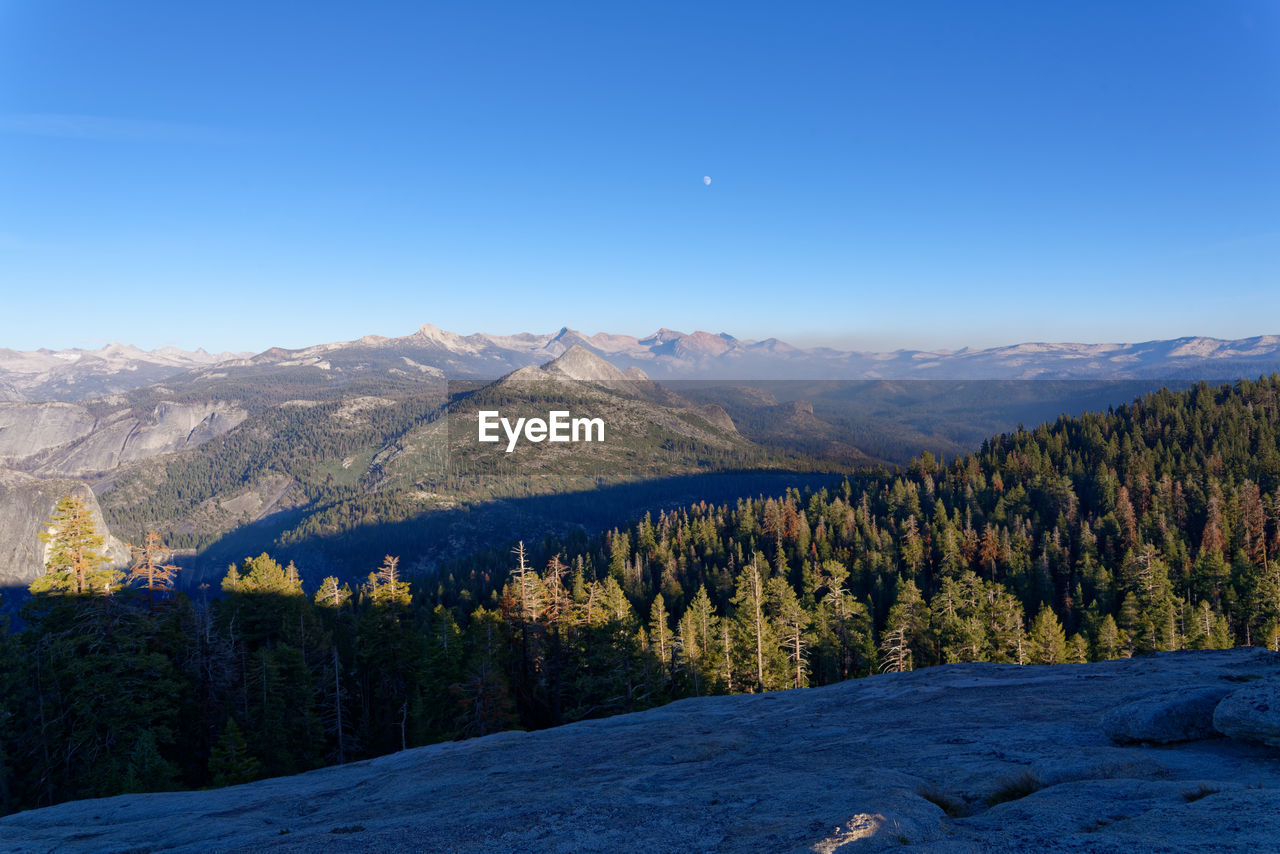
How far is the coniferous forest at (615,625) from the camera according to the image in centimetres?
3812

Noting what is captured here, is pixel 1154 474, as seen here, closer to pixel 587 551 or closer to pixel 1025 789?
pixel 587 551

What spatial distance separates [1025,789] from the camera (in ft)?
46.2

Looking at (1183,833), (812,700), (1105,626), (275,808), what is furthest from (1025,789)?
(1105,626)

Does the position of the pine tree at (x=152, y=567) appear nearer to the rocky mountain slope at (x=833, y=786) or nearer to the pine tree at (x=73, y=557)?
the pine tree at (x=73, y=557)

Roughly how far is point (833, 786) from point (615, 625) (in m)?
44.5

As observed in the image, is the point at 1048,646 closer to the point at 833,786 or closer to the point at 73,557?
the point at 833,786

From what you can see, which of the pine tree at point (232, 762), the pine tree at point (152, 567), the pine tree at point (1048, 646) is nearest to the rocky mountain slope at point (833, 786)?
→ the pine tree at point (232, 762)

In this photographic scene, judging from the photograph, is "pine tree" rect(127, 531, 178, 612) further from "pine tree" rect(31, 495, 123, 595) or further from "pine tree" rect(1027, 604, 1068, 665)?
"pine tree" rect(1027, 604, 1068, 665)

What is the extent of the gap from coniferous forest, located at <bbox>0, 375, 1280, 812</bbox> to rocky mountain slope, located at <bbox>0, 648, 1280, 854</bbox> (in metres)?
22.3

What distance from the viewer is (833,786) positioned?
47.7 feet

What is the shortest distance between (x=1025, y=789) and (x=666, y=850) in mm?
8415

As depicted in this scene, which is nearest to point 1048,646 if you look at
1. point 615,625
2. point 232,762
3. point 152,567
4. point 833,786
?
point 615,625

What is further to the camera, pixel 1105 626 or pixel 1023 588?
pixel 1023 588

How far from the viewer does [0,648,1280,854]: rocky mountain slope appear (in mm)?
11234
